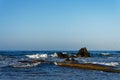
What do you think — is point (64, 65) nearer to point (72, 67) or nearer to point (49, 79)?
point (72, 67)

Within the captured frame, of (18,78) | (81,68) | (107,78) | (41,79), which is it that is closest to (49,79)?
(41,79)

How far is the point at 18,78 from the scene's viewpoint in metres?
24.0

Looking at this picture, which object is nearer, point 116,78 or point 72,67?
point 116,78

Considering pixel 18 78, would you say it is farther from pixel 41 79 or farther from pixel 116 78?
pixel 116 78

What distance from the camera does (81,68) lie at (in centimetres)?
3391

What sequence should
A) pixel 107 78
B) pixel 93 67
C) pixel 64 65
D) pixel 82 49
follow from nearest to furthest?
pixel 107 78
pixel 93 67
pixel 64 65
pixel 82 49

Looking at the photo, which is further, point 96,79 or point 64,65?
point 64,65

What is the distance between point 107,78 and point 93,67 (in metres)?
8.74

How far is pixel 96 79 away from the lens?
79.1 ft

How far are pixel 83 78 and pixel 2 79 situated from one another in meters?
6.55

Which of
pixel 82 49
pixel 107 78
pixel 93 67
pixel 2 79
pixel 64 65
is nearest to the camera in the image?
pixel 2 79

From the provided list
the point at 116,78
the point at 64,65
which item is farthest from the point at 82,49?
the point at 116,78

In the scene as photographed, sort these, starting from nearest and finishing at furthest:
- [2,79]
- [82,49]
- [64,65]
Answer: [2,79]
[64,65]
[82,49]

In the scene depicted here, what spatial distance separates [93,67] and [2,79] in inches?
528
